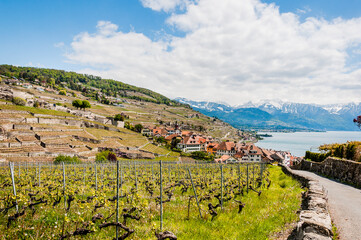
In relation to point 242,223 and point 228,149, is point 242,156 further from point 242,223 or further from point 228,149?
point 242,223

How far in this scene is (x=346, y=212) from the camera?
866cm

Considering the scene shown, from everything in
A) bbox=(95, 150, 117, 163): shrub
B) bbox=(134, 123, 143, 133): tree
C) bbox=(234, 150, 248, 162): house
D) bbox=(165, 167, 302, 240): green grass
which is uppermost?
bbox=(165, 167, 302, 240): green grass

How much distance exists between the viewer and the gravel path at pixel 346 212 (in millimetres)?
6688

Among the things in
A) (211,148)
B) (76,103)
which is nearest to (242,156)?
(211,148)

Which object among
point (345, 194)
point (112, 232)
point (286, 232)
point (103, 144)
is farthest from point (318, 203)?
point (103, 144)

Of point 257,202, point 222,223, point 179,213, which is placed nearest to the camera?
point 222,223

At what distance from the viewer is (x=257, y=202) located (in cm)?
1166

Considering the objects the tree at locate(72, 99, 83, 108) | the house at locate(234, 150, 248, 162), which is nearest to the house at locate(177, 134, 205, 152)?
the house at locate(234, 150, 248, 162)

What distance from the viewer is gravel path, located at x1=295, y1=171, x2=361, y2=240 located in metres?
6.69

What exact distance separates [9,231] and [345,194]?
56.1 feet

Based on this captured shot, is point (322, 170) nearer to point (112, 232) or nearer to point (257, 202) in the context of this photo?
point (257, 202)

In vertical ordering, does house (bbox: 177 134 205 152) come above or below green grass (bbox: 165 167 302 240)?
below

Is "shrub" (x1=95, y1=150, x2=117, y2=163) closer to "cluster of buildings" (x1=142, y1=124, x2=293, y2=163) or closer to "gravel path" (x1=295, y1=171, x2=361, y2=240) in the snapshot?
"gravel path" (x1=295, y1=171, x2=361, y2=240)

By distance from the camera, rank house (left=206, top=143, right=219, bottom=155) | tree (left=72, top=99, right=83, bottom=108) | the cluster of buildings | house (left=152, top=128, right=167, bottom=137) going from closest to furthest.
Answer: the cluster of buildings
tree (left=72, top=99, right=83, bottom=108)
house (left=206, top=143, right=219, bottom=155)
house (left=152, top=128, right=167, bottom=137)
